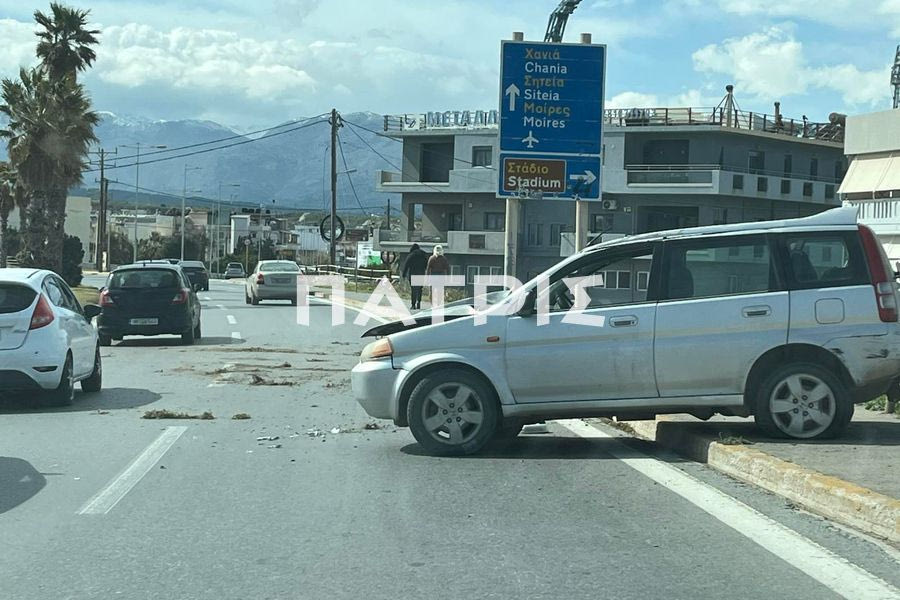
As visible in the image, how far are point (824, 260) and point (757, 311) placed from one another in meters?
0.71

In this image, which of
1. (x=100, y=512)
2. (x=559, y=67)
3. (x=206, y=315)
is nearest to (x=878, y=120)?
(x=559, y=67)

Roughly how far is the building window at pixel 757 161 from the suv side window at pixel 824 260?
53038 mm

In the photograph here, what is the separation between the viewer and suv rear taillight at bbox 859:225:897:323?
8898mm

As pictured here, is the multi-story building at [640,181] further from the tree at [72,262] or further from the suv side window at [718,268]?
the suv side window at [718,268]

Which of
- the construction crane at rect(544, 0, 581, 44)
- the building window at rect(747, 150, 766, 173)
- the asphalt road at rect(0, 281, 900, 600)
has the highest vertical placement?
the construction crane at rect(544, 0, 581, 44)

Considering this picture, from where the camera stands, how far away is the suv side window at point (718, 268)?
909 centimetres

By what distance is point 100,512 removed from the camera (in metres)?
7.14

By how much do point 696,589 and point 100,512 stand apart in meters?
3.72

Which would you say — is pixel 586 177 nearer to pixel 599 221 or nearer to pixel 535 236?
pixel 599 221

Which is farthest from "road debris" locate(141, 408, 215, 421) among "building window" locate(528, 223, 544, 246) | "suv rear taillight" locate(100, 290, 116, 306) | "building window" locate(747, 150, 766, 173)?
"building window" locate(747, 150, 766, 173)

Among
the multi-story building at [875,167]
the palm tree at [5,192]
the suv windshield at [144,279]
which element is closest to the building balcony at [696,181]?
the multi-story building at [875,167]

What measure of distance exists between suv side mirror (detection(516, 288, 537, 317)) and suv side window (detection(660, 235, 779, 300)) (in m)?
1.01

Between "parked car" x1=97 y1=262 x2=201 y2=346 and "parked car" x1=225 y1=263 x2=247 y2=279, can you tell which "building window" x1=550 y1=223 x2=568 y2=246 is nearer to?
"parked car" x1=97 y1=262 x2=201 y2=346

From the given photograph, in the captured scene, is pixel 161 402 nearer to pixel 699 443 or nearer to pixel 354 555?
pixel 699 443
